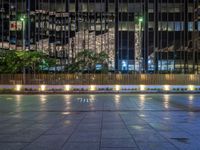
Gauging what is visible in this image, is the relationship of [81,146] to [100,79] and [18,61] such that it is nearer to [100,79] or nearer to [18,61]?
[100,79]

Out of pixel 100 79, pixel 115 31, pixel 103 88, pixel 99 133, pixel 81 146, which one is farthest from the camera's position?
pixel 115 31

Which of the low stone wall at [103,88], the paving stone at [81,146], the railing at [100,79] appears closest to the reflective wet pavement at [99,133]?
the paving stone at [81,146]

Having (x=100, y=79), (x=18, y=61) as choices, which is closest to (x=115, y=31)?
(x=18, y=61)

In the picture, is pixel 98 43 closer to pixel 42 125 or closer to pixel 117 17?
pixel 117 17

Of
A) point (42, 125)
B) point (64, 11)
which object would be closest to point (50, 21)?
point (64, 11)

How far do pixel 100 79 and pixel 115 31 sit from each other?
29877 millimetres

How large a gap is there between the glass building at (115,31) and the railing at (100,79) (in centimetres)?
2573

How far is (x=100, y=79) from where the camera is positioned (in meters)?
57.5

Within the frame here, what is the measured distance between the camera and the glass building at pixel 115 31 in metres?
84.2

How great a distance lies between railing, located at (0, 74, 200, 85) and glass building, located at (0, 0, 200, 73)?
84.4 ft

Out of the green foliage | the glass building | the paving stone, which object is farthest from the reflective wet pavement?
the glass building

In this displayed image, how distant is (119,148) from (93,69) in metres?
65.2

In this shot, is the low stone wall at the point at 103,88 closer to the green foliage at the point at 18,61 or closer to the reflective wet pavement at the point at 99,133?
the green foliage at the point at 18,61

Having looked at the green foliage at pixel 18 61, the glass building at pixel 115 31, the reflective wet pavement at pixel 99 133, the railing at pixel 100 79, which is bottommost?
Result: the reflective wet pavement at pixel 99 133
